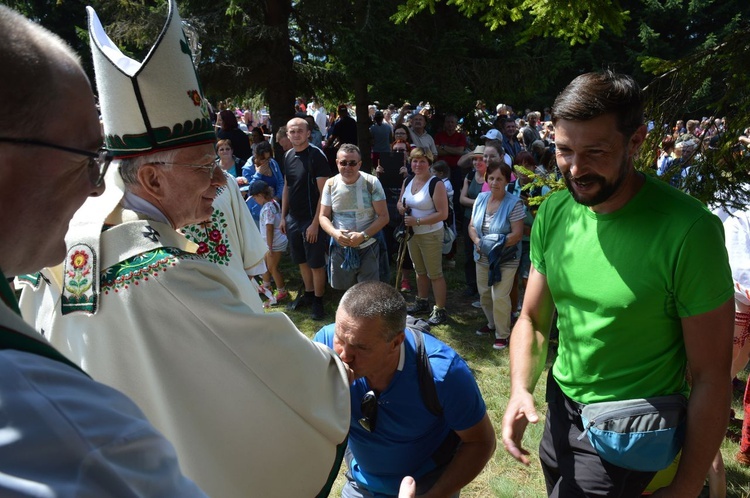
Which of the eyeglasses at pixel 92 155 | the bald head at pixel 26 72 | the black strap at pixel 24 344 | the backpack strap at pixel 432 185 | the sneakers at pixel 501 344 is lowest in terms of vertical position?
the sneakers at pixel 501 344

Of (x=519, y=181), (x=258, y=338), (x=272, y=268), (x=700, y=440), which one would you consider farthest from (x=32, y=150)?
(x=272, y=268)

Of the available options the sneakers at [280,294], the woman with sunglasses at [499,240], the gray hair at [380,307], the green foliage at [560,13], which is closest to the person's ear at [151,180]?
the gray hair at [380,307]

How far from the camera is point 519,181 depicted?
6.23 meters

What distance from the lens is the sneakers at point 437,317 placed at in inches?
254

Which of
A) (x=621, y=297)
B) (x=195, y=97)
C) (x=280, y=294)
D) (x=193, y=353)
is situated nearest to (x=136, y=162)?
(x=195, y=97)

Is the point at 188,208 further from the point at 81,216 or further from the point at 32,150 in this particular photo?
the point at 32,150

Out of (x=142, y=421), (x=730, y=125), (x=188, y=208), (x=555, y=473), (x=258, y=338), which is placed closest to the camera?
(x=142, y=421)

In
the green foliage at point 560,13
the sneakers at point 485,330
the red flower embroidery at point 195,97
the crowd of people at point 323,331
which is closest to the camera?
the crowd of people at point 323,331

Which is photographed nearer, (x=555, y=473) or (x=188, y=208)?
(x=188, y=208)

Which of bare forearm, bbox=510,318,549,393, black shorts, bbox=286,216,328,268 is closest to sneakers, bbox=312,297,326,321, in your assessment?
black shorts, bbox=286,216,328,268

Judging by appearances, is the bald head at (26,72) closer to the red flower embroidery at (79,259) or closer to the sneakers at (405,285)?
the red flower embroidery at (79,259)

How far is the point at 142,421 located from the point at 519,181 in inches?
228

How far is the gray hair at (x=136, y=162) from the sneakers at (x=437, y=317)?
15.9 ft

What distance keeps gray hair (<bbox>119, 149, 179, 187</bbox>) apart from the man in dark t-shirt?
4640 mm
